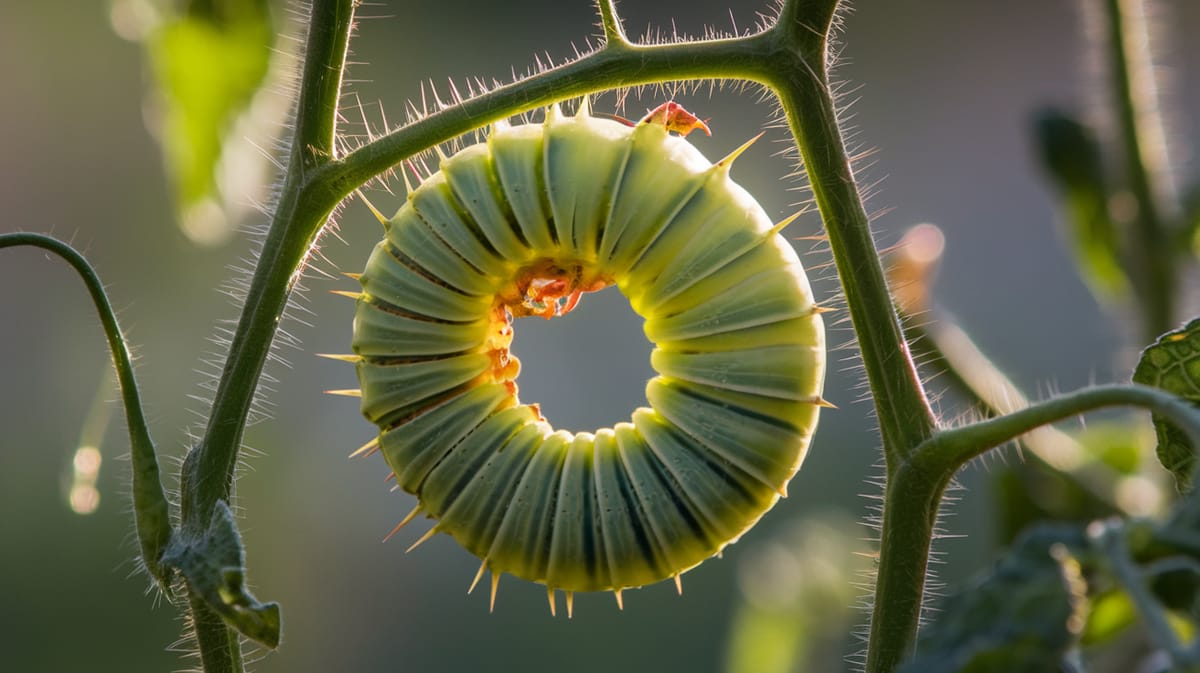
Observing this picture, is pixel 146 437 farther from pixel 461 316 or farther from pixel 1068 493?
pixel 1068 493

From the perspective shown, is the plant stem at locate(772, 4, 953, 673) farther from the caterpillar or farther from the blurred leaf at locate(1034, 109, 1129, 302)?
the blurred leaf at locate(1034, 109, 1129, 302)

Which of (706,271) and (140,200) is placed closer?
(706,271)

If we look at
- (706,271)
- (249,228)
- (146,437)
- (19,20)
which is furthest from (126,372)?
(19,20)

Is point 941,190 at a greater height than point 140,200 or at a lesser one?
lesser

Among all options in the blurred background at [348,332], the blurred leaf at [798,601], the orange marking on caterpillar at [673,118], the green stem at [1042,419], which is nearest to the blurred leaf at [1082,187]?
the blurred leaf at [798,601]

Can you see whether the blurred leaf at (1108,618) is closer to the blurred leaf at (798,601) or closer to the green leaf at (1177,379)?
the green leaf at (1177,379)

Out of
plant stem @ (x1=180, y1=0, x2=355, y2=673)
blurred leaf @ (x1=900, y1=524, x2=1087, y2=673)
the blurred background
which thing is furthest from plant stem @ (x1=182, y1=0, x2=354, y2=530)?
the blurred background
